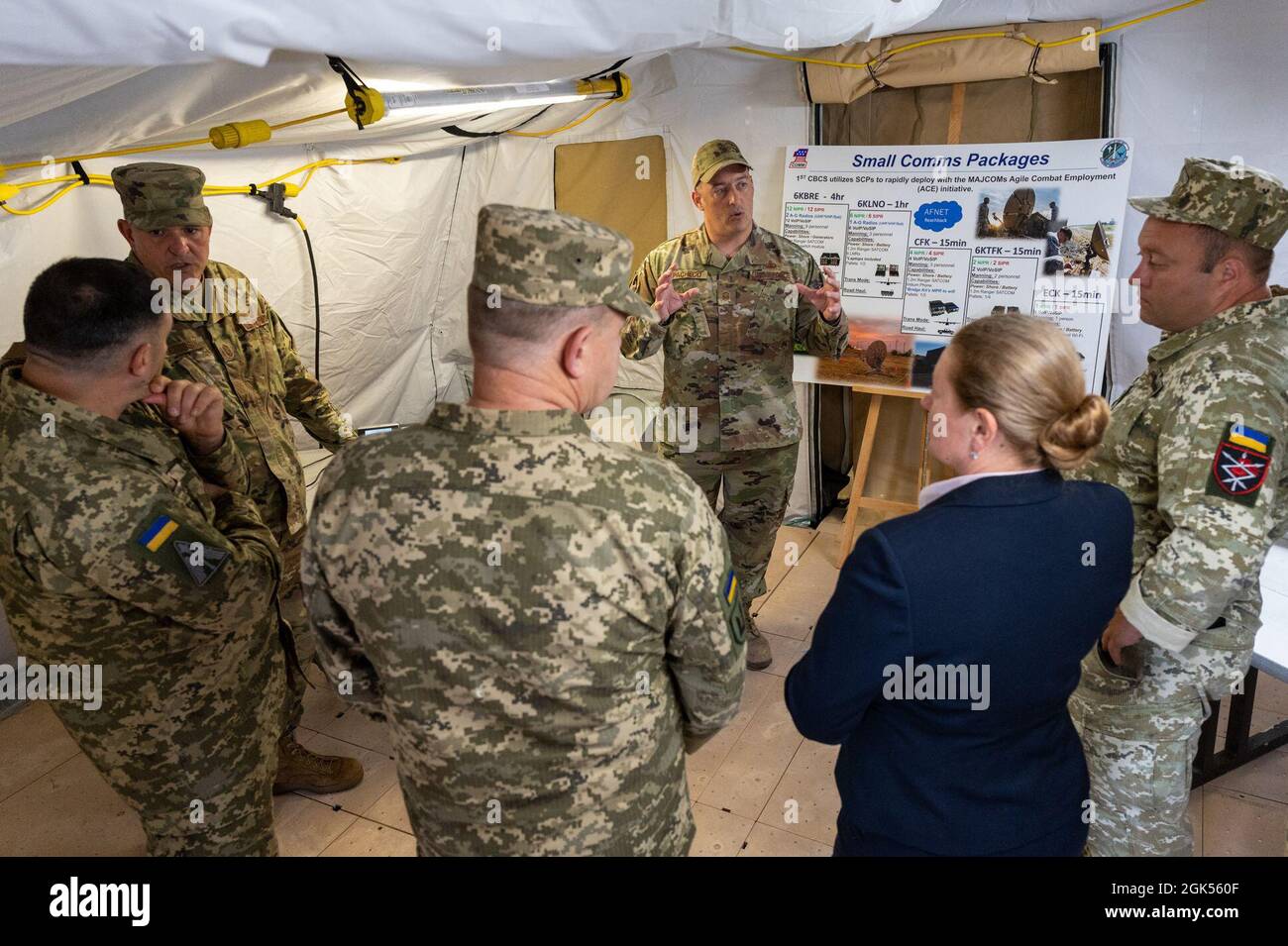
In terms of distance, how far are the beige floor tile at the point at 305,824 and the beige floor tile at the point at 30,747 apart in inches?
34.6

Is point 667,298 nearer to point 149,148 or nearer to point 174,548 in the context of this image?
point 174,548

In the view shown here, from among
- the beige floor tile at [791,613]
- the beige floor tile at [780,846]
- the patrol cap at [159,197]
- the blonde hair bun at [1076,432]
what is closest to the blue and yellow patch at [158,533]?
the patrol cap at [159,197]

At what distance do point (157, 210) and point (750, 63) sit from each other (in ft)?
9.64

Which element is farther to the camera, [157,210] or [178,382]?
[157,210]

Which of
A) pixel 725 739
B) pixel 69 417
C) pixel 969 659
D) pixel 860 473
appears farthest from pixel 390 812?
pixel 860 473

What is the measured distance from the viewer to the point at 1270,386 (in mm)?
1542

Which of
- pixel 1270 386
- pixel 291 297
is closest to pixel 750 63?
pixel 291 297

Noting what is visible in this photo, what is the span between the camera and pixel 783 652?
3316mm

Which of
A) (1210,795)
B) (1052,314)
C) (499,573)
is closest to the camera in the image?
(499,573)

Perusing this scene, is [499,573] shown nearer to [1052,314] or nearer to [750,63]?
[1052,314]

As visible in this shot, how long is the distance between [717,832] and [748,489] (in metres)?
1.32

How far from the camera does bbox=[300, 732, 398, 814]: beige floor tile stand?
8.39 ft

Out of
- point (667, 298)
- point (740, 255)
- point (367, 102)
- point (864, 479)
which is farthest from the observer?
point (864, 479)

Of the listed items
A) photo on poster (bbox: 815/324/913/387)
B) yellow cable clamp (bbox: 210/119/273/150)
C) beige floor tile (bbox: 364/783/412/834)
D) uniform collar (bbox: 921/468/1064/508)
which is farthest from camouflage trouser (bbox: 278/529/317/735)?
photo on poster (bbox: 815/324/913/387)
